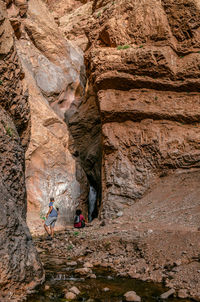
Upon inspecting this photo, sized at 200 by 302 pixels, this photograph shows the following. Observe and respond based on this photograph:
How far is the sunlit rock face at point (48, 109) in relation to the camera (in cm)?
1603

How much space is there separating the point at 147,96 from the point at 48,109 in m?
6.73

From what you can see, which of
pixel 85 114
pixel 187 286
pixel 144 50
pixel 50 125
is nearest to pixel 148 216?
pixel 187 286

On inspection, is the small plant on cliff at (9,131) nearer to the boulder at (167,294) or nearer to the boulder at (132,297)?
the boulder at (132,297)

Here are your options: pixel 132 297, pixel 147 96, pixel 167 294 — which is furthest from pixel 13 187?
pixel 147 96

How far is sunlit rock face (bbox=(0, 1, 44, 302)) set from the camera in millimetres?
4941

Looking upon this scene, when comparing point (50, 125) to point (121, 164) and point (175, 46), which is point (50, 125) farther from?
point (175, 46)

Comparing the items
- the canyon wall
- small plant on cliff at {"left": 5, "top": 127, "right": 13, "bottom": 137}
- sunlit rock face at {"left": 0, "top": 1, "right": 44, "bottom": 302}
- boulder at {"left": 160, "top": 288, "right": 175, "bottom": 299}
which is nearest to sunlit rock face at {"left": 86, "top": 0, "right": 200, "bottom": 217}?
the canyon wall

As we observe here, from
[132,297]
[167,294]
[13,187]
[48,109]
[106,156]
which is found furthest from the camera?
[48,109]

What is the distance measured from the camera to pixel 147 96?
15.2m

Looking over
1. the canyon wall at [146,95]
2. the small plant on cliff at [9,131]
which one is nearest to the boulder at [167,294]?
the small plant on cliff at [9,131]

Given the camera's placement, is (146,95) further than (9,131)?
Yes

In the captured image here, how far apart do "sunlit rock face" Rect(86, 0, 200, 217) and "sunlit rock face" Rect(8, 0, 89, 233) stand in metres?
2.99

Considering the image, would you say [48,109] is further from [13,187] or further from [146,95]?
[13,187]

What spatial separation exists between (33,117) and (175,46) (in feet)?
28.1
